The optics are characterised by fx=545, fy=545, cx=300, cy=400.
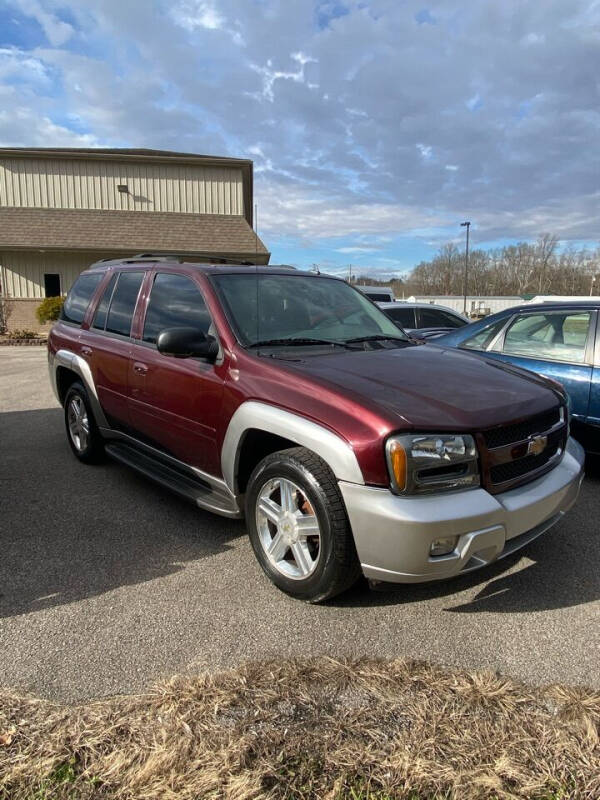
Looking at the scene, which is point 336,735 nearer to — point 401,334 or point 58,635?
point 58,635

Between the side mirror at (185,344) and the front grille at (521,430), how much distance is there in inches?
65.5

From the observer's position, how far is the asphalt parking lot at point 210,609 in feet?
7.95

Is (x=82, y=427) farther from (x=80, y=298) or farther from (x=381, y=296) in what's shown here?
(x=381, y=296)

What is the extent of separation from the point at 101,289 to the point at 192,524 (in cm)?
234

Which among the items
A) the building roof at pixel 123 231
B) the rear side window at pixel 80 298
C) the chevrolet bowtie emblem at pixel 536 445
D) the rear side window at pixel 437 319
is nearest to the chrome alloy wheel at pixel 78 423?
the rear side window at pixel 80 298

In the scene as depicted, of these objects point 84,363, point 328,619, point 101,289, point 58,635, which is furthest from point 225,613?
point 101,289

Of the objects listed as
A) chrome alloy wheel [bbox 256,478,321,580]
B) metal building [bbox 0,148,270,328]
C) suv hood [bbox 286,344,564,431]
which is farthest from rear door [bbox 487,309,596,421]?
metal building [bbox 0,148,270,328]

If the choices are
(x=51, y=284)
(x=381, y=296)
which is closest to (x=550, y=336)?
(x=381, y=296)

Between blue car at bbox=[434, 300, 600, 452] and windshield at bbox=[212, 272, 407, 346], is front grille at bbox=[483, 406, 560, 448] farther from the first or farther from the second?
blue car at bbox=[434, 300, 600, 452]

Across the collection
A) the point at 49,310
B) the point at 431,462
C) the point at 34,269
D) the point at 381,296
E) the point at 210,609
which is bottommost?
the point at 210,609

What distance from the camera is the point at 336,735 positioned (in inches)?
77.4

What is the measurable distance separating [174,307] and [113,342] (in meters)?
0.85

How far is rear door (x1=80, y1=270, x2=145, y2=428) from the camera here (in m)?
4.29

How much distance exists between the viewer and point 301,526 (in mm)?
2766
